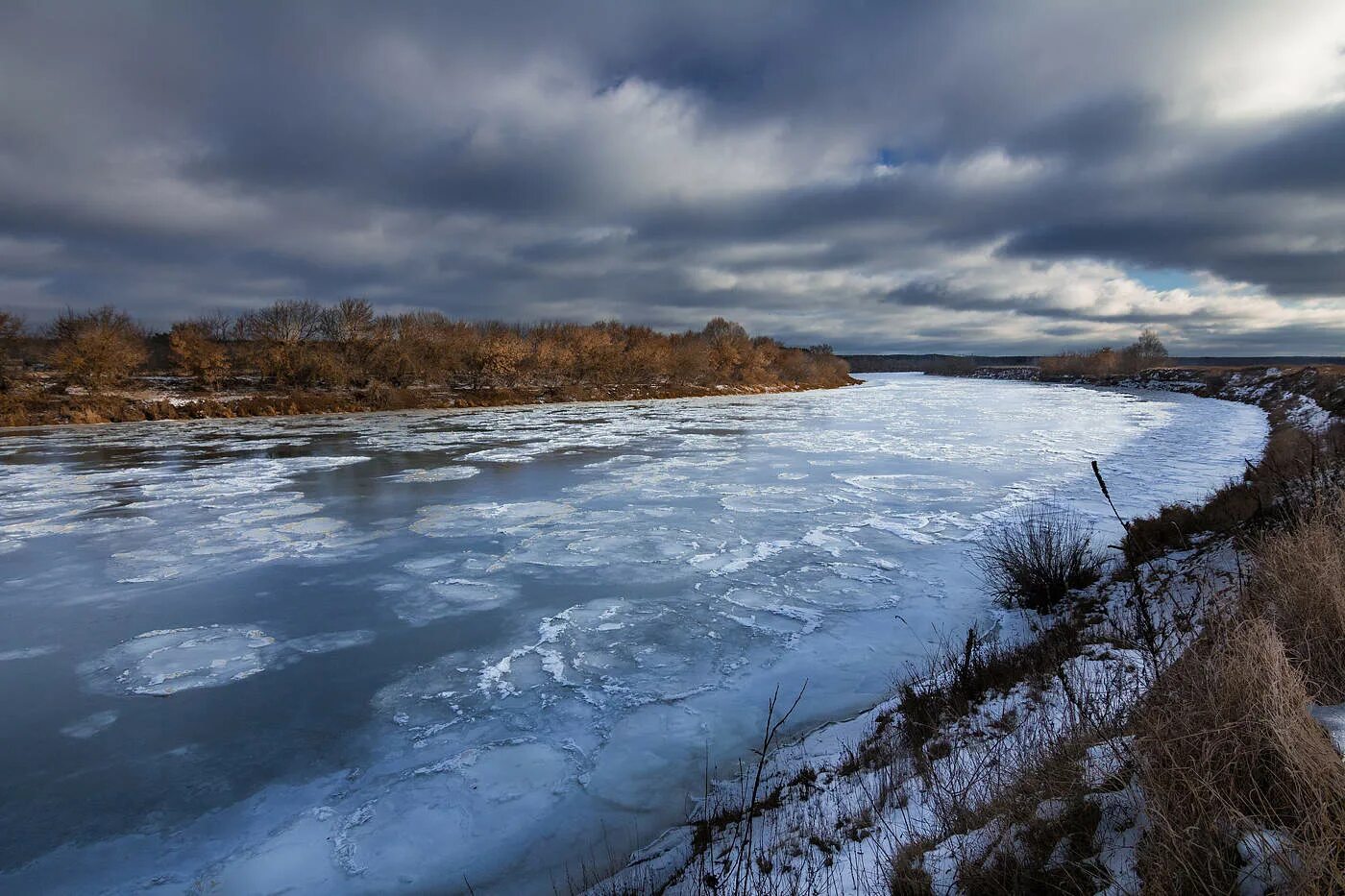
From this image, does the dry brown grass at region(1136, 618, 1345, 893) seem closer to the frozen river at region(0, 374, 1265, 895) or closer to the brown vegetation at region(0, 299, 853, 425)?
the frozen river at region(0, 374, 1265, 895)

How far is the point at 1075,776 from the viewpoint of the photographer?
105 inches

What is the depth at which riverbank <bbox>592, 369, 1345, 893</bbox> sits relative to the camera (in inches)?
77.7

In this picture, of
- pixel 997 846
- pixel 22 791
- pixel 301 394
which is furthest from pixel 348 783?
pixel 301 394

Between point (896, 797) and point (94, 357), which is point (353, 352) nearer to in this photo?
point (94, 357)

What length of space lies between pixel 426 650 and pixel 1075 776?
17.2 ft

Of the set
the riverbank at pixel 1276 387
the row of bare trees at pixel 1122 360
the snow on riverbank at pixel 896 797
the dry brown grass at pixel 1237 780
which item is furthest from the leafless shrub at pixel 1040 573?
the row of bare trees at pixel 1122 360

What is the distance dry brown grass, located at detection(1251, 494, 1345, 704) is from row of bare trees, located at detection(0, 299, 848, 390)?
48074 mm

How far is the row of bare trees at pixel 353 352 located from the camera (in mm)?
37469

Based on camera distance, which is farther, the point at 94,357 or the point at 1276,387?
the point at 1276,387

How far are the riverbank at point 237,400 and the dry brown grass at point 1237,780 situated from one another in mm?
42531

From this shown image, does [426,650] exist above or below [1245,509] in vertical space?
below

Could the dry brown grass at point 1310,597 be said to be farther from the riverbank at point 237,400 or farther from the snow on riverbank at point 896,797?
the riverbank at point 237,400

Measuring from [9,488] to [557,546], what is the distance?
14.0 m

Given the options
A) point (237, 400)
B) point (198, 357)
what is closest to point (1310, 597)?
point (237, 400)
